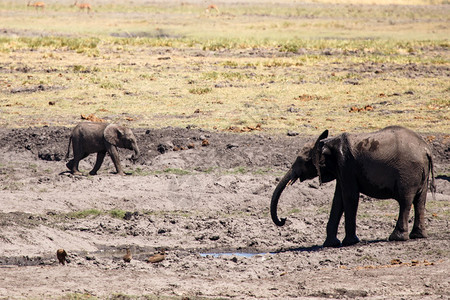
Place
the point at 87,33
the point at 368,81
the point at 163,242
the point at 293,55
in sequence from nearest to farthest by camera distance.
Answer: the point at 163,242 → the point at 368,81 → the point at 293,55 → the point at 87,33

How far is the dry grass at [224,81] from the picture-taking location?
2102 cm

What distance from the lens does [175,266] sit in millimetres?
10570

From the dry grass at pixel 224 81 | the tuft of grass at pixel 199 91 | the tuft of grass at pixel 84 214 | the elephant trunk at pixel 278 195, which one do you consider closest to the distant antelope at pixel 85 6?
the dry grass at pixel 224 81

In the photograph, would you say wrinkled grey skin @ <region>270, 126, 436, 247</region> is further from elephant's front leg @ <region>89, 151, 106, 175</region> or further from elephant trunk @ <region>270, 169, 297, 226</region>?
elephant's front leg @ <region>89, 151, 106, 175</region>

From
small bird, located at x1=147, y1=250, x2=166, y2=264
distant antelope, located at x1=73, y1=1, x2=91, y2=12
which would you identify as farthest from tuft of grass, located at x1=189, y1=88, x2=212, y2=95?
distant antelope, located at x1=73, y1=1, x2=91, y2=12

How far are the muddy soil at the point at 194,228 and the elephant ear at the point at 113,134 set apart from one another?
662 millimetres

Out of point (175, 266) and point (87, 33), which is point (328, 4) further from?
point (175, 266)

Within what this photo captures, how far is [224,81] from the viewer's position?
2600 cm

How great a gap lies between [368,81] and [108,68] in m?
8.98

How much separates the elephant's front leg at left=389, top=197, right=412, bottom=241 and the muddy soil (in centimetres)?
32

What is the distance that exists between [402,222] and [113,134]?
7146 mm

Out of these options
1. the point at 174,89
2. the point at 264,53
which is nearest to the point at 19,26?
the point at 264,53

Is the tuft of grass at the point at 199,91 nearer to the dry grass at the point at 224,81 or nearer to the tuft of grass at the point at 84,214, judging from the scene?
the dry grass at the point at 224,81

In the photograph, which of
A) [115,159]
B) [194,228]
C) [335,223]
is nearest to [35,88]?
[115,159]
